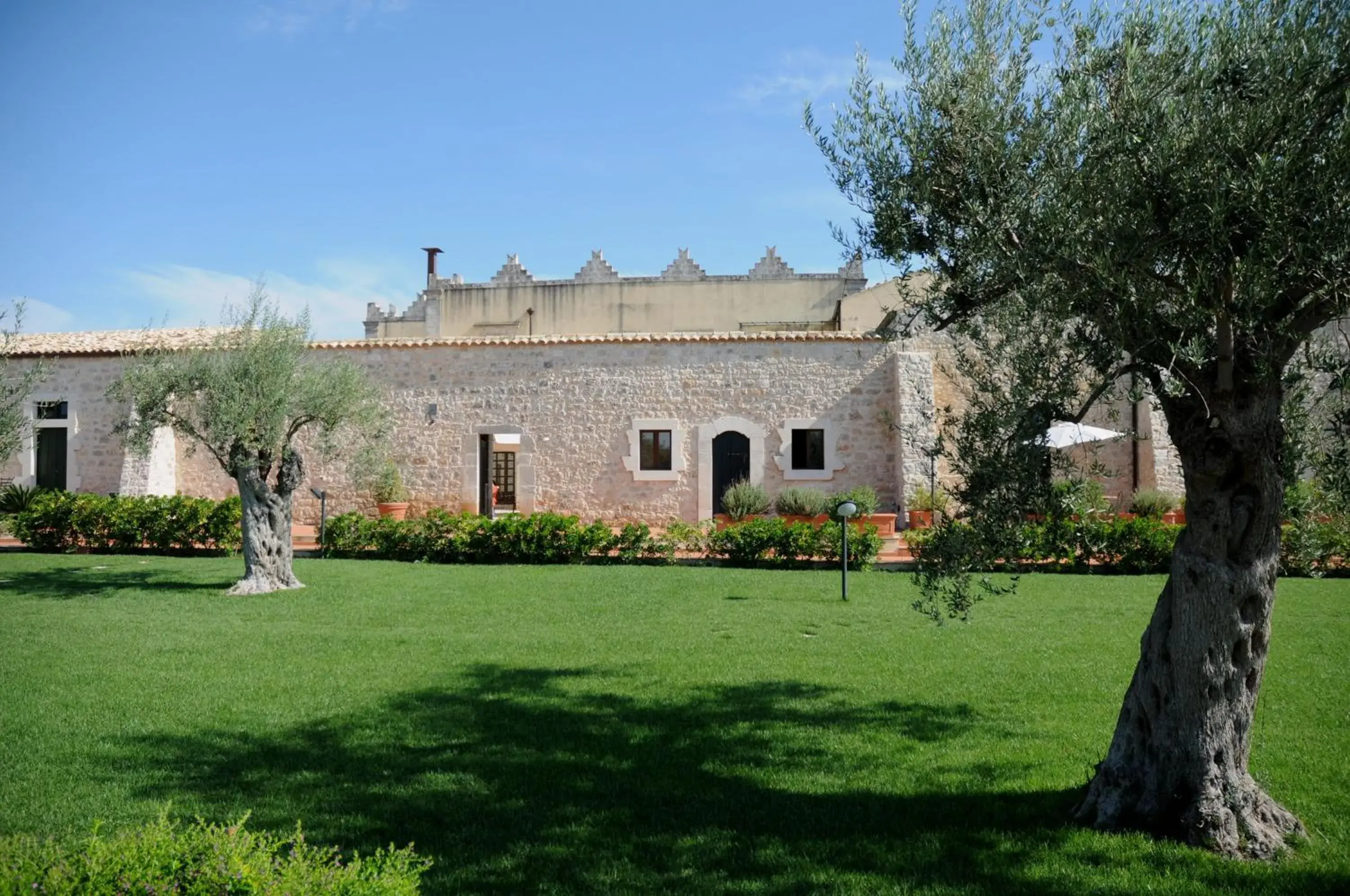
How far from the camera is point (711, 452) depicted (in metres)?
18.5

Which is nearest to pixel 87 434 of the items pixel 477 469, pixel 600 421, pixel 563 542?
pixel 477 469

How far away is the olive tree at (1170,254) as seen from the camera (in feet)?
11.5

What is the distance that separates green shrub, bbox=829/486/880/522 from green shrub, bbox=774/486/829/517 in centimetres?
20

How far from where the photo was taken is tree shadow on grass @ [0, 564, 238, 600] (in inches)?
442

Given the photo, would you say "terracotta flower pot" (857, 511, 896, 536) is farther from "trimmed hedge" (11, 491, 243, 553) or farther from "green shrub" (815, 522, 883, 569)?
"trimmed hedge" (11, 491, 243, 553)

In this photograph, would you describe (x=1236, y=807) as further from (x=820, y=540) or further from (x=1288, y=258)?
(x=820, y=540)

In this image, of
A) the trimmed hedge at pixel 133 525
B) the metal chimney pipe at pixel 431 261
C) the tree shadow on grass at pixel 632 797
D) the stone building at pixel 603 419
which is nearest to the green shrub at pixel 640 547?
the stone building at pixel 603 419

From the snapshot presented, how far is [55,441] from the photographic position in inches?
770

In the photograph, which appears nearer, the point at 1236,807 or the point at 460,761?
the point at 1236,807

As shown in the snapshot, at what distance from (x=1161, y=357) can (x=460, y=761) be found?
4097mm

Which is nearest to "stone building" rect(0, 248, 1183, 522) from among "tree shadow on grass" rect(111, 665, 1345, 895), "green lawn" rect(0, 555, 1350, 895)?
"green lawn" rect(0, 555, 1350, 895)

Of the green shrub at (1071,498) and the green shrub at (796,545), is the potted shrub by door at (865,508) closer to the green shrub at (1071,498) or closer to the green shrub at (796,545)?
the green shrub at (796,545)

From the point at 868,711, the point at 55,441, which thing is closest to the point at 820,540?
the point at 868,711

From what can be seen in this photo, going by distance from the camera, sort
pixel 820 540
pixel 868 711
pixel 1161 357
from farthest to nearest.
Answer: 1. pixel 820 540
2. pixel 868 711
3. pixel 1161 357
